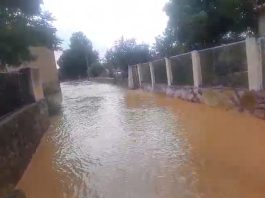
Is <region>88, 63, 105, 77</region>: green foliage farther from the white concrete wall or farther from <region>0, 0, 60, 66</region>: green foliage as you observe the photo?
<region>0, 0, 60, 66</region>: green foliage

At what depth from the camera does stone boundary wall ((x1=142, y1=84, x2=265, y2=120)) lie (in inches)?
371

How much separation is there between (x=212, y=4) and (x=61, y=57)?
168 feet

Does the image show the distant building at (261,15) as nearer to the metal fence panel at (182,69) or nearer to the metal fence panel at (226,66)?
the metal fence panel at (182,69)

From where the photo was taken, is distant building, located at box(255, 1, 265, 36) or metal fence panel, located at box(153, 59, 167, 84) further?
metal fence panel, located at box(153, 59, 167, 84)

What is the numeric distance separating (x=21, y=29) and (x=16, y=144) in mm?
3968

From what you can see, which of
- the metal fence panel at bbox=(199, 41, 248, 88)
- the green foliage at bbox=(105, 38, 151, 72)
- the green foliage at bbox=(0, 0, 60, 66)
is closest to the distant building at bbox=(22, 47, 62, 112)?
the green foliage at bbox=(105, 38, 151, 72)

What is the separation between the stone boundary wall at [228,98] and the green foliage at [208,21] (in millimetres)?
3742

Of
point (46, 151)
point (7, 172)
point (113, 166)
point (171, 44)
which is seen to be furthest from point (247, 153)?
point (171, 44)

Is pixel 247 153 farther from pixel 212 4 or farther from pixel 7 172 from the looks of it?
pixel 212 4

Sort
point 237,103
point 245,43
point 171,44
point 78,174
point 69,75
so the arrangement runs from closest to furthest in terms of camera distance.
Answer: point 78,174 < point 245,43 < point 237,103 < point 171,44 < point 69,75

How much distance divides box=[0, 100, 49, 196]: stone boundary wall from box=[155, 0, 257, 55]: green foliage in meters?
10.8

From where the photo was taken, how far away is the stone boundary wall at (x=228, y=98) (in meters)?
9.41

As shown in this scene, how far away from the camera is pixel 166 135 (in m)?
8.91

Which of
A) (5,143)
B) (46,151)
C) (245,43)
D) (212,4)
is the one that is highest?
(212,4)
